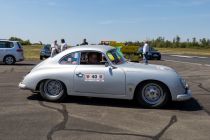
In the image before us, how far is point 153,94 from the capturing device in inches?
354

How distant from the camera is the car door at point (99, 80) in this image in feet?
29.8

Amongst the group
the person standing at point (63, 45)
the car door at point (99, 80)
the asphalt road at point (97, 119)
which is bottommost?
the asphalt road at point (97, 119)

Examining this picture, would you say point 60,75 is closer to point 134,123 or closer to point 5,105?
point 5,105

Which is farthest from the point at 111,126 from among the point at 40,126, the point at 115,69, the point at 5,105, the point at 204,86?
the point at 204,86

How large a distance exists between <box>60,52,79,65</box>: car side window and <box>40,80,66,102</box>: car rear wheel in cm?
53

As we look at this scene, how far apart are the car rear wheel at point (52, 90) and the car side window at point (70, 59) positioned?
53 cm

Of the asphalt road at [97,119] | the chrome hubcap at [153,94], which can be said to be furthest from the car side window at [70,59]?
the chrome hubcap at [153,94]

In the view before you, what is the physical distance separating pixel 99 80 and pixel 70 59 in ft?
3.22

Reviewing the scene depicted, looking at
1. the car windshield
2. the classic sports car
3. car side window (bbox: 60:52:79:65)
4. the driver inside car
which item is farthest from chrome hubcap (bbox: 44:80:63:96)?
the car windshield

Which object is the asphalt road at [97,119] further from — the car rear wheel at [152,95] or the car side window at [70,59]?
the car side window at [70,59]

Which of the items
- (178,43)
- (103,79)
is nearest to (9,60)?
(103,79)

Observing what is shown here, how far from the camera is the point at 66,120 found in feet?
24.6

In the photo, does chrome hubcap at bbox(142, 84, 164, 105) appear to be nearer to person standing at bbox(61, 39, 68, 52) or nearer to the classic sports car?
the classic sports car

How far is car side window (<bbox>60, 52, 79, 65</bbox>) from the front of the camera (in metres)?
9.55
